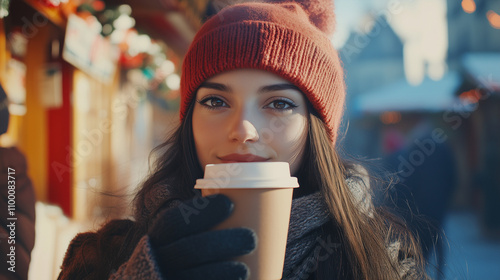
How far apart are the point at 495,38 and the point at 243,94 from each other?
4.78 metres

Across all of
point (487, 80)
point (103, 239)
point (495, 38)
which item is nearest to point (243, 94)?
point (103, 239)

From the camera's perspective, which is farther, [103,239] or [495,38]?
[495,38]

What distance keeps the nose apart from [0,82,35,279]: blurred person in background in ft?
2.76

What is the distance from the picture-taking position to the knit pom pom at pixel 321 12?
61.9 inches

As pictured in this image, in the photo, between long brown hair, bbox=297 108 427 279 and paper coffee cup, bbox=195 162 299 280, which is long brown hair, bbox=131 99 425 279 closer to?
long brown hair, bbox=297 108 427 279

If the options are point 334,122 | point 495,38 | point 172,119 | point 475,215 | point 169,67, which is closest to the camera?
point 334,122

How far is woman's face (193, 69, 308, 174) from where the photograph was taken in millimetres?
1222

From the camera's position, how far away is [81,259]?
4.45 ft

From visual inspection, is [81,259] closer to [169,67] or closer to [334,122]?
[334,122]

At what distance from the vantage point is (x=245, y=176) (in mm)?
935

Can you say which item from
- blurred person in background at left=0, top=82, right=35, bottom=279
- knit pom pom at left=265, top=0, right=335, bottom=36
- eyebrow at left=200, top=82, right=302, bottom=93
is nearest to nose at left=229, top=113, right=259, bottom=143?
eyebrow at left=200, top=82, right=302, bottom=93

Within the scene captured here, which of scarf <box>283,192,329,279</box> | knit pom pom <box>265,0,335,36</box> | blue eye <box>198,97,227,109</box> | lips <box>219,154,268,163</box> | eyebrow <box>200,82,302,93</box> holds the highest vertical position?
knit pom pom <box>265,0,335,36</box>

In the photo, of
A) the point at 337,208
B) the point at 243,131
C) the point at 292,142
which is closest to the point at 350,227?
the point at 337,208

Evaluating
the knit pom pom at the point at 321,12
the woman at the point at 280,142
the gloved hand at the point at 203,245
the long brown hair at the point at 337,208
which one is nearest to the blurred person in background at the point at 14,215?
the woman at the point at 280,142
